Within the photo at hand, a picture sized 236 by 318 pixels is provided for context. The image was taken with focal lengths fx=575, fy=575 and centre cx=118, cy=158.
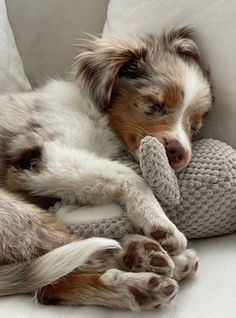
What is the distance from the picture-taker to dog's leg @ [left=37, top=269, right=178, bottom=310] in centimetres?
135

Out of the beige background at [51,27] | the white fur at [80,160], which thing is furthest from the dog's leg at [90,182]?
the beige background at [51,27]

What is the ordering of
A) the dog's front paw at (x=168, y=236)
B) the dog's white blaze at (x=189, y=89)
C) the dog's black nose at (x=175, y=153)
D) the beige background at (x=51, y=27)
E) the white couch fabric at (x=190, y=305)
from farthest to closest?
the beige background at (x=51, y=27)
the dog's white blaze at (x=189, y=89)
the dog's black nose at (x=175, y=153)
the dog's front paw at (x=168, y=236)
the white couch fabric at (x=190, y=305)

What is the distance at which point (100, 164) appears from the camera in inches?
68.6

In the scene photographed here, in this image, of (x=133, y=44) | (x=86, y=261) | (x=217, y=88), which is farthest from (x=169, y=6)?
(x=86, y=261)

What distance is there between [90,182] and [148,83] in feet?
1.52

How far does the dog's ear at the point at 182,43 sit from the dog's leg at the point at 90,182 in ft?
1.68

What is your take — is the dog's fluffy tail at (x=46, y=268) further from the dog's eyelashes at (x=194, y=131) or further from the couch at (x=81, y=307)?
the dog's eyelashes at (x=194, y=131)

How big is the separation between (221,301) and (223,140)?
2.37ft

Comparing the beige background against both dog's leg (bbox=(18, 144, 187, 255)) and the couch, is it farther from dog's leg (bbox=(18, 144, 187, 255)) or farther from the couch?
dog's leg (bbox=(18, 144, 187, 255))

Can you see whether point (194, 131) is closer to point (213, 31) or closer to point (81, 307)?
point (213, 31)

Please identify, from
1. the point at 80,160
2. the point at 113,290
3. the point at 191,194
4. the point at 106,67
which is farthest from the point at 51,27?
the point at 113,290

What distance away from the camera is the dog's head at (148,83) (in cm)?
191

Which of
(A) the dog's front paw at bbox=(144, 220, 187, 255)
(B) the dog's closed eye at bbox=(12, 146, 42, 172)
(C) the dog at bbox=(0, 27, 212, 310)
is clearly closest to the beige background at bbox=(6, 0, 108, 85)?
(C) the dog at bbox=(0, 27, 212, 310)

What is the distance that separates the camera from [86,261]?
1442mm
